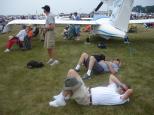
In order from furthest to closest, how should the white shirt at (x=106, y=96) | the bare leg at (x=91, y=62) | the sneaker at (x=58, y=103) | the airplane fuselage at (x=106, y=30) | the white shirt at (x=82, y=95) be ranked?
the airplane fuselage at (x=106, y=30) → the bare leg at (x=91, y=62) → the sneaker at (x=58, y=103) → the white shirt at (x=106, y=96) → the white shirt at (x=82, y=95)

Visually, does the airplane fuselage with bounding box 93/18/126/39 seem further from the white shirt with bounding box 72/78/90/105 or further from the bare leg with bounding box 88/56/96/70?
the white shirt with bounding box 72/78/90/105

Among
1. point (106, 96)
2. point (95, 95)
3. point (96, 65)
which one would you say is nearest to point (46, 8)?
point (96, 65)

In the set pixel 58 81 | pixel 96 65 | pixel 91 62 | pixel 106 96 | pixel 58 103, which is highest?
pixel 91 62

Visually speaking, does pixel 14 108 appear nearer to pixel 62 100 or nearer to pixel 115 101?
pixel 62 100

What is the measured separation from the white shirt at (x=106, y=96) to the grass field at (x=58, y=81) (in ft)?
0.37

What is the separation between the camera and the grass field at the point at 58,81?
259 inches

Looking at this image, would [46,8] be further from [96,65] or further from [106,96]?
[106,96]

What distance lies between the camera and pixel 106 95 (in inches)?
257

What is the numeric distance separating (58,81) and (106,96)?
256 cm

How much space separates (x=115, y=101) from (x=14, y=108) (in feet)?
7.62

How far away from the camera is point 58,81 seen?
880 centimetres

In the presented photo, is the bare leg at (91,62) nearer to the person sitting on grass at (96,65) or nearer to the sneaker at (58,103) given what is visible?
the person sitting on grass at (96,65)

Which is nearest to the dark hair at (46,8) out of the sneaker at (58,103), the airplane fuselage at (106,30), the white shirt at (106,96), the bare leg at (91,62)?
the bare leg at (91,62)

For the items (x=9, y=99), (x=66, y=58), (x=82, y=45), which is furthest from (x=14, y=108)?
(x=82, y=45)
